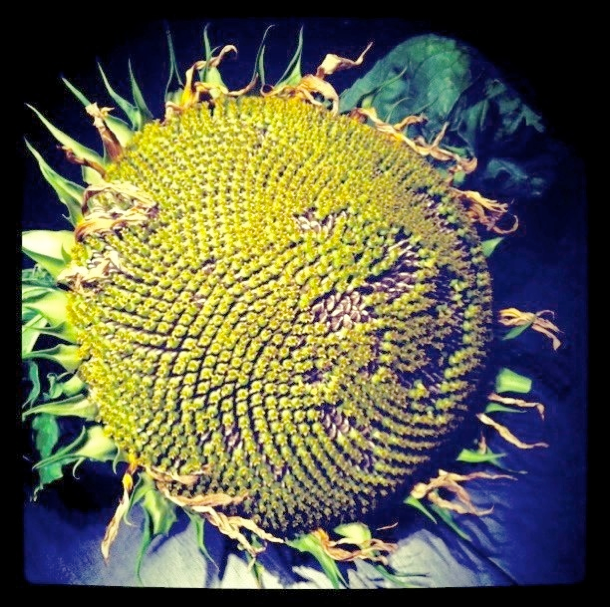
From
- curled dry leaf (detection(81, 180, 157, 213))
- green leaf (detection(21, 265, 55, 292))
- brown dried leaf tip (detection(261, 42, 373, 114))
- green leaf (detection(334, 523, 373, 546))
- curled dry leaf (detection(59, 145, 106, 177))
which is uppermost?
brown dried leaf tip (detection(261, 42, 373, 114))

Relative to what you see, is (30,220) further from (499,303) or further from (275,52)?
(499,303)

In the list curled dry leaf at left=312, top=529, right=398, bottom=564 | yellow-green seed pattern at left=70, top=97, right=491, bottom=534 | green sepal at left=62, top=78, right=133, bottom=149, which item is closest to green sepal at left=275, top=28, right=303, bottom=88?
yellow-green seed pattern at left=70, top=97, right=491, bottom=534

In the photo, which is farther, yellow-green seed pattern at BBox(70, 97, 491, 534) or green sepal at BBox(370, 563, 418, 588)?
green sepal at BBox(370, 563, 418, 588)

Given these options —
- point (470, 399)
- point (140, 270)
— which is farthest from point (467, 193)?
point (140, 270)

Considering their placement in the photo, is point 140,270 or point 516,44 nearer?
point 140,270

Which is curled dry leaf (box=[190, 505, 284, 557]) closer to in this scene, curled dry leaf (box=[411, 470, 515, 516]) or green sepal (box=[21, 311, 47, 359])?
curled dry leaf (box=[411, 470, 515, 516])

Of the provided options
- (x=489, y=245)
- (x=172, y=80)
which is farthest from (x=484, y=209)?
(x=172, y=80)
